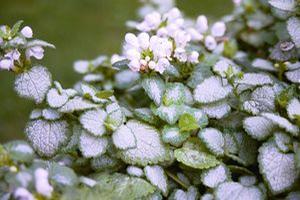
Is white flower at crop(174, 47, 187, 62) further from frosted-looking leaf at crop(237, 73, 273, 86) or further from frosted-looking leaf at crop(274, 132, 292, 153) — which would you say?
frosted-looking leaf at crop(274, 132, 292, 153)

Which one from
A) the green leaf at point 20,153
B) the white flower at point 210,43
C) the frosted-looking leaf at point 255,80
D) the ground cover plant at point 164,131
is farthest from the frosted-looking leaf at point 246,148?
the green leaf at point 20,153

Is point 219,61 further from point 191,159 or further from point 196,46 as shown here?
point 191,159

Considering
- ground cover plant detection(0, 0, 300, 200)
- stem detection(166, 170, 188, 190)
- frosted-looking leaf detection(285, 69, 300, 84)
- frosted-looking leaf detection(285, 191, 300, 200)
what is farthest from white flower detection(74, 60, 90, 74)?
frosted-looking leaf detection(285, 191, 300, 200)

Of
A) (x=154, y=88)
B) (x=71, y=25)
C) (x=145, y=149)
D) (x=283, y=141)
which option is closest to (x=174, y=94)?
(x=154, y=88)

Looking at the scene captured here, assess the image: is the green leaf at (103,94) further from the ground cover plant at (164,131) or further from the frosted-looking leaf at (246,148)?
the frosted-looking leaf at (246,148)

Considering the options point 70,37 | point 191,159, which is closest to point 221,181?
point 191,159

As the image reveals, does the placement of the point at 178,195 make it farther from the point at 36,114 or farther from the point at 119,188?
the point at 36,114
